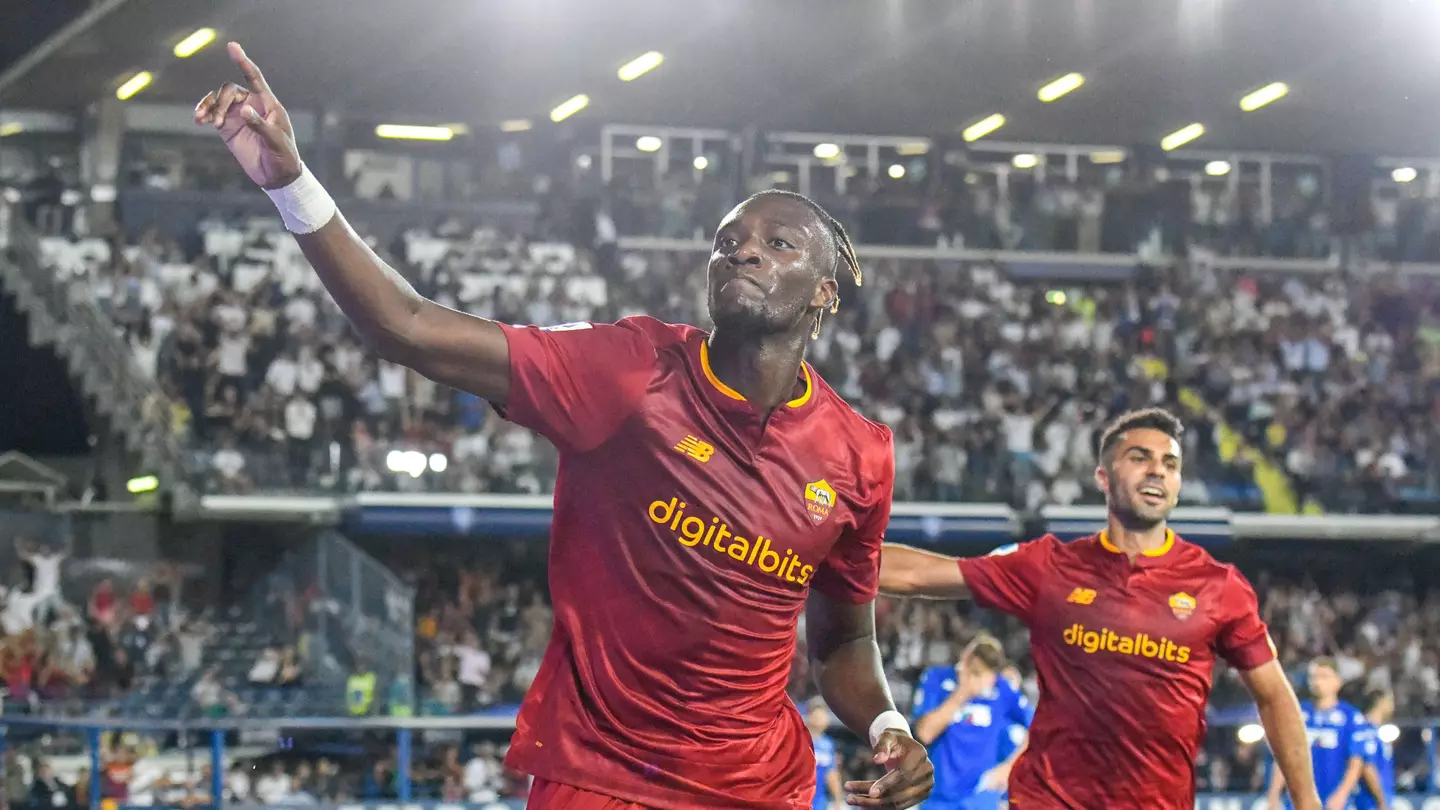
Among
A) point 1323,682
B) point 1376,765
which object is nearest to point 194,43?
point 1323,682

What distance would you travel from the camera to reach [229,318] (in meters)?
18.3

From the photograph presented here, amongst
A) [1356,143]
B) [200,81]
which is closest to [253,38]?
[200,81]

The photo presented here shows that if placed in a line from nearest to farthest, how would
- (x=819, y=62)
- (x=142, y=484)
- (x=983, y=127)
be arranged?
(x=142, y=484), (x=819, y=62), (x=983, y=127)

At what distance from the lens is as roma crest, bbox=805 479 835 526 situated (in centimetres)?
397

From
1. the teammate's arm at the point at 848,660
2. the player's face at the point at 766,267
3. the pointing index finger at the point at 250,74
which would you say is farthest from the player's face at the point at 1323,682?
the pointing index finger at the point at 250,74

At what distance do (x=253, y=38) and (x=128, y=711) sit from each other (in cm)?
1120

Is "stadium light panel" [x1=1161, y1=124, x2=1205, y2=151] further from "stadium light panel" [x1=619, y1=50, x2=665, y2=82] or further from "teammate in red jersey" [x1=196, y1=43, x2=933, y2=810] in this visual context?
"teammate in red jersey" [x1=196, y1=43, x2=933, y2=810]

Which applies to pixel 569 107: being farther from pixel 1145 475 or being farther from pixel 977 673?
pixel 1145 475

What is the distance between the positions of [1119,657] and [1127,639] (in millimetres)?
73

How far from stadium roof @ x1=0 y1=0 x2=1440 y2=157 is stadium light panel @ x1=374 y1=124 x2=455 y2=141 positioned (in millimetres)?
314

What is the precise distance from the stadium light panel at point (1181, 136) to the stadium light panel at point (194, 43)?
13.6 m

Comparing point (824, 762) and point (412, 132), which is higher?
point (412, 132)

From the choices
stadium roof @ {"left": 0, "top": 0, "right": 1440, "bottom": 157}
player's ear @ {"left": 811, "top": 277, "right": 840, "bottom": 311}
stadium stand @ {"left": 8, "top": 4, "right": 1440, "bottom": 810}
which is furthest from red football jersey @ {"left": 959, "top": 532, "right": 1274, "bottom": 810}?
stadium roof @ {"left": 0, "top": 0, "right": 1440, "bottom": 157}

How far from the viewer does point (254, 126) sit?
310 cm
